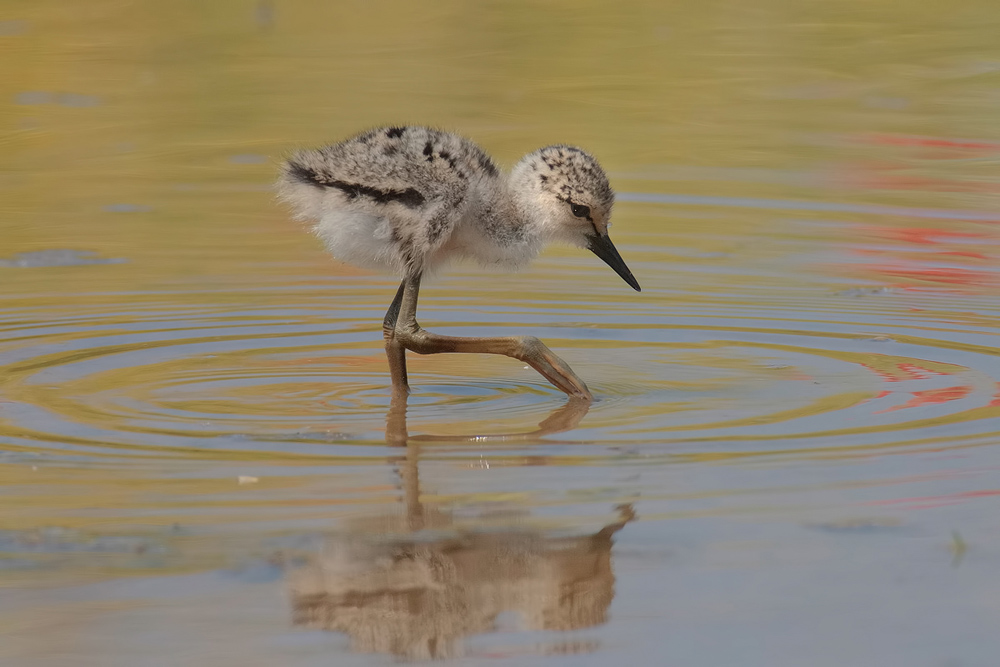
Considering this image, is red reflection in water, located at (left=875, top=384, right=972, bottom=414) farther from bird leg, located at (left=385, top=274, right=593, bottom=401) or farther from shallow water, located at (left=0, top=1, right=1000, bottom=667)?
bird leg, located at (left=385, top=274, right=593, bottom=401)

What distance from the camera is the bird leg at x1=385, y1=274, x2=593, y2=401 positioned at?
559 cm

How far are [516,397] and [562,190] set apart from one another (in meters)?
0.81

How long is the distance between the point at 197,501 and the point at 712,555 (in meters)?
1.33

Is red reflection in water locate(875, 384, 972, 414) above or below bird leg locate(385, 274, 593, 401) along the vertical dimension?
below

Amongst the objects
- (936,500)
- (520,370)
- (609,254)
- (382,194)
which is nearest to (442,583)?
(936,500)

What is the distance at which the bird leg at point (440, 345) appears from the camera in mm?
5590

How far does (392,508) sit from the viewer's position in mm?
4188

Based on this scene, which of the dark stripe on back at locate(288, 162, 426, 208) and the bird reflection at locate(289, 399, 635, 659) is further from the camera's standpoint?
the dark stripe on back at locate(288, 162, 426, 208)

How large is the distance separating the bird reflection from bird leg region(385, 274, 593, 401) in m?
1.48

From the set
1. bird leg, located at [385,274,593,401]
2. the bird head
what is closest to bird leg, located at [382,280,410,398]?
bird leg, located at [385,274,593,401]

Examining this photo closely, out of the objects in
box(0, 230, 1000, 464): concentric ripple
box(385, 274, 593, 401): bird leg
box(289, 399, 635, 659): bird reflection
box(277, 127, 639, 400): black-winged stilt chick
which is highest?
box(277, 127, 639, 400): black-winged stilt chick

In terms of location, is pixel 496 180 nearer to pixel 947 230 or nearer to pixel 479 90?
pixel 947 230

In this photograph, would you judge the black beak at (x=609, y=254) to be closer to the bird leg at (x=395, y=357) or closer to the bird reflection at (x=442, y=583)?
the bird leg at (x=395, y=357)

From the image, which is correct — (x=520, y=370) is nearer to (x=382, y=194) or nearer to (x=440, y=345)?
(x=440, y=345)
